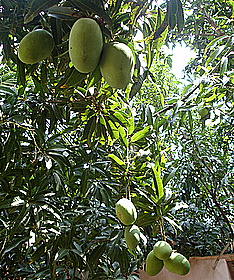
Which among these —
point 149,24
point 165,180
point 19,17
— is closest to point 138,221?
point 165,180

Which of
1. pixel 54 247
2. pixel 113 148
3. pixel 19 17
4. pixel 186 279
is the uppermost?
pixel 19 17

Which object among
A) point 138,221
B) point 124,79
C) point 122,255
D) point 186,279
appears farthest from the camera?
point 186,279

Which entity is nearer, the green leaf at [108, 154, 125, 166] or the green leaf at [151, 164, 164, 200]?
the green leaf at [151, 164, 164, 200]

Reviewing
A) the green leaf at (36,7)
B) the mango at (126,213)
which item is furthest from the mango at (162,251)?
the green leaf at (36,7)

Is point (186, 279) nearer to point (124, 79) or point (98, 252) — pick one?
point (98, 252)

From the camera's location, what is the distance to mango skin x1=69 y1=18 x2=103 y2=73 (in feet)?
1.70

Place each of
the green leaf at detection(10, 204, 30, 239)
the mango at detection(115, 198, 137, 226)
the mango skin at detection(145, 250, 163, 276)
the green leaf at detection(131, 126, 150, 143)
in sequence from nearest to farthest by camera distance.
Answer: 1. the mango at detection(115, 198, 137, 226)
2. the mango skin at detection(145, 250, 163, 276)
3. the green leaf at detection(10, 204, 30, 239)
4. the green leaf at detection(131, 126, 150, 143)

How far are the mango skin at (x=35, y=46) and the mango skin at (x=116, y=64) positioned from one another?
14 cm

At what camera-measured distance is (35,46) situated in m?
0.59

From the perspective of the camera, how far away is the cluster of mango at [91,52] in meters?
0.52

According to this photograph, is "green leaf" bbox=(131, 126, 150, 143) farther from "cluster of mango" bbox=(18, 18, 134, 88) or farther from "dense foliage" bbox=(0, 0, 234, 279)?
"cluster of mango" bbox=(18, 18, 134, 88)

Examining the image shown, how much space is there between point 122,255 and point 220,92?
96 centimetres

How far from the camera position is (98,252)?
145 cm

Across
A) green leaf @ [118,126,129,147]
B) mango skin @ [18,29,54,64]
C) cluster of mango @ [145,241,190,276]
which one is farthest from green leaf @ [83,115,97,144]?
mango skin @ [18,29,54,64]
